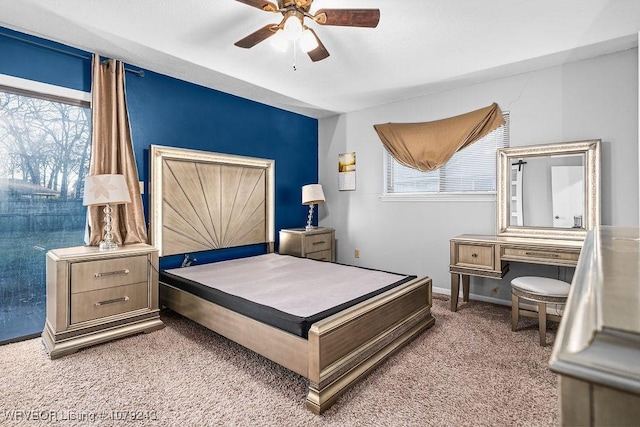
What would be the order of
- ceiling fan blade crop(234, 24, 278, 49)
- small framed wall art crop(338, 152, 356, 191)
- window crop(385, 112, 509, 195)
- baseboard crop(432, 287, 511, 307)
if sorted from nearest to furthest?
1. ceiling fan blade crop(234, 24, 278, 49)
2. baseboard crop(432, 287, 511, 307)
3. window crop(385, 112, 509, 195)
4. small framed wall art crop(338, 152, 356, 191)

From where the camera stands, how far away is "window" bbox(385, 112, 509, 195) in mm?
3648

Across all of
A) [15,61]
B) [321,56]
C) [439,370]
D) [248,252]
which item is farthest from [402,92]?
[15,61]

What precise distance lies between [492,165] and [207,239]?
10.8ft

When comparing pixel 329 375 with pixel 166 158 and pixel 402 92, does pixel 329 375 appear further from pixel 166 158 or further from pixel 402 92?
pixel 402 92

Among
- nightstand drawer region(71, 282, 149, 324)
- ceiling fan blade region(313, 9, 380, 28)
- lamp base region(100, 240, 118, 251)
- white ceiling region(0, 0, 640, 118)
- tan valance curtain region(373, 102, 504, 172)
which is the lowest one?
nightstand drawer region(71, 282, 149, 324)

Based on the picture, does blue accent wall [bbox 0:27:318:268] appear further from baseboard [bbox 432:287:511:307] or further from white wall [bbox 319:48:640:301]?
baseboard [bbox 432:287:511:307]

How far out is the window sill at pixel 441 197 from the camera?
3.66 m

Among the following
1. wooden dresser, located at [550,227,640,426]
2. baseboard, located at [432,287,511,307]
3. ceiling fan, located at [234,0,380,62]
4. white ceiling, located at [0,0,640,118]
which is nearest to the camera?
wooden dresser, located at [550,227,640,426]

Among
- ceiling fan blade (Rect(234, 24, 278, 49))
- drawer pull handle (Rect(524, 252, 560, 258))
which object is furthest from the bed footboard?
ceiling fan blade (Rect(234, 24, 278, 49))

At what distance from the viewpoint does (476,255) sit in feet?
10.5

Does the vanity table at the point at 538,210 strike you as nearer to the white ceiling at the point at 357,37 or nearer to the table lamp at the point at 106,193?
the white ceiling at the point at 357,37

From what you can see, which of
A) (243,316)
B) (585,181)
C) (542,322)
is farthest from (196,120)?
(585,181)

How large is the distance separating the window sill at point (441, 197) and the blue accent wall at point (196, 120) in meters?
1.40

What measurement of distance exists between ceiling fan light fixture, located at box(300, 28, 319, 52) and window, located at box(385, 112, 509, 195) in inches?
91.4
